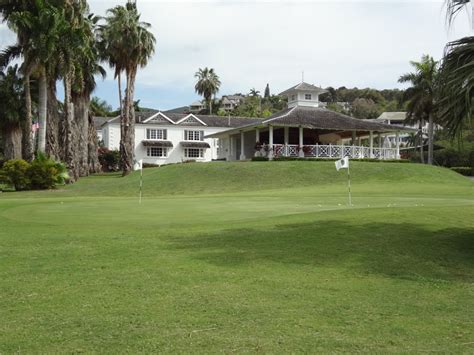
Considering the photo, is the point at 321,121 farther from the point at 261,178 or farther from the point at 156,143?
the point at 156,143

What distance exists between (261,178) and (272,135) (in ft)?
38.6

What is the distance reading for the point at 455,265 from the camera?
385 inches

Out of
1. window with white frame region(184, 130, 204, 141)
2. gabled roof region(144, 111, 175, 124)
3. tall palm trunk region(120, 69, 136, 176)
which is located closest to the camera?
tall palm trunk region(120, 69, 136, 176)

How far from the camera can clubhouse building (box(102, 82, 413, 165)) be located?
4856cm

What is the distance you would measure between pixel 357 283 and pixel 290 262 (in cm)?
160

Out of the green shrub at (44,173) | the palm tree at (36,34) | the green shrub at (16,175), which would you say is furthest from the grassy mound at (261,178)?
the palm tree at (36,34)

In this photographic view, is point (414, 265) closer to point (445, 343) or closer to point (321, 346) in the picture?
point (445, 343)

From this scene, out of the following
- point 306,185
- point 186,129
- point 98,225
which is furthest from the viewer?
point 186,129

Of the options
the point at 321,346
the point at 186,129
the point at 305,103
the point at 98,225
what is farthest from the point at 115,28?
the point at 321,346

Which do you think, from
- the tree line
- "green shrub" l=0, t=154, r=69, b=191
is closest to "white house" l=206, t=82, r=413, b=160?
the tree line

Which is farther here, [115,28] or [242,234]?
[115,28]

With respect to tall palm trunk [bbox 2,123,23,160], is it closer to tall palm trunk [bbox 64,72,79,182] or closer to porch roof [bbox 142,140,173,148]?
tall palm trunk [bbox 64,72,79,182]

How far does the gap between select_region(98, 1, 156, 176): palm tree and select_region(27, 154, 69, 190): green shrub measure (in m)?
12.5

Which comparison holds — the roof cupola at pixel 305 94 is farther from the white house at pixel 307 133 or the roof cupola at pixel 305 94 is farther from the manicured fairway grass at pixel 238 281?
the manicured fairway grass at pixel 238 281
